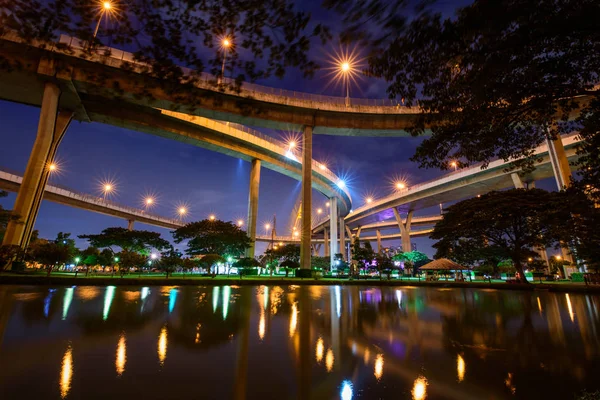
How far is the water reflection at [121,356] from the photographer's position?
3141 millimetres

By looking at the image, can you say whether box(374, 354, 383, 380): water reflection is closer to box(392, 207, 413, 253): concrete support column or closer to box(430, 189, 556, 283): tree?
box(430, 189, 556, 283): tree

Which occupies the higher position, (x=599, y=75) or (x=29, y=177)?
(x=29, y=177)

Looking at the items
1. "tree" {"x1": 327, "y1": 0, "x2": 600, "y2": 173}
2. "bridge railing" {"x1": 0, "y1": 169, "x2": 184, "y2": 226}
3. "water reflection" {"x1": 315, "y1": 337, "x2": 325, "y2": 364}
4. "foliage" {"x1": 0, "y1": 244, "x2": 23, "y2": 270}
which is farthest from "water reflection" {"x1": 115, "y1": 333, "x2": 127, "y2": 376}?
"bridge railing" {"x1": 0, "y1": 169, "x2": 184, "y2": 226}

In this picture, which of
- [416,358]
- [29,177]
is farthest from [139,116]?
[416,358]

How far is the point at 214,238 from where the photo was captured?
106 feet

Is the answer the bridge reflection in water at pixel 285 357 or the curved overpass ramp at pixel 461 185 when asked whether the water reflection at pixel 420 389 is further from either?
the curved overpass ramp at pixel 461 185

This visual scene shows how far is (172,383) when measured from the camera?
277 cm

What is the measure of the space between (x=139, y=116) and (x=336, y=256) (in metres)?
35.9

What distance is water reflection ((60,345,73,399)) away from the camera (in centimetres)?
253

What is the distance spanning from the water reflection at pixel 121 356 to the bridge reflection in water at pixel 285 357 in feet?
0.05

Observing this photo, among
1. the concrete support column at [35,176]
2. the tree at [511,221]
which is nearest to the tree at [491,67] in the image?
the tree at [511,221]

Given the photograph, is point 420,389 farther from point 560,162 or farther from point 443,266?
point 560,162

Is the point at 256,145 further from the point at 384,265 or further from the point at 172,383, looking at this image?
the point at 172,383

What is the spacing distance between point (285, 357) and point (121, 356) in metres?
2.23
